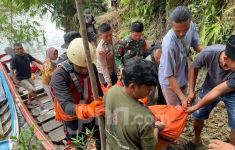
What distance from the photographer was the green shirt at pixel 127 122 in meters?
1.91

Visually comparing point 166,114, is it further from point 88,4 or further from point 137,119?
point 88,4

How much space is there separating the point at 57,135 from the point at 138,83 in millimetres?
3586

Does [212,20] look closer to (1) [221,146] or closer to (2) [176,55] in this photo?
(2) [176,55]

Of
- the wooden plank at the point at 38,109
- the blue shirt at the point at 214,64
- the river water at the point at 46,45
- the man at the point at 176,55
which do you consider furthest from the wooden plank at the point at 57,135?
the river water at the point at 46,45

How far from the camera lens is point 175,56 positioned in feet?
9.86

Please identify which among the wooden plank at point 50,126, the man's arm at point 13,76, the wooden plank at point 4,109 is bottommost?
the wooden plank at point 4,109

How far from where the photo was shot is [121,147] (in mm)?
2082

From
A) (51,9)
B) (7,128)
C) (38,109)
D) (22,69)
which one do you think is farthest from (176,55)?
(51,9)

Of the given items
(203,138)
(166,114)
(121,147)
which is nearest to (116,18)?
(203,138)

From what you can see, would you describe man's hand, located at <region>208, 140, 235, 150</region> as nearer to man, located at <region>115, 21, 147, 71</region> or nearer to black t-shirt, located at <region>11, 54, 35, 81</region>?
man, located at <region>115, 21, 147, 71</region>

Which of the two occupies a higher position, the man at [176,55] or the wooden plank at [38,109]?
the man at [176,55]

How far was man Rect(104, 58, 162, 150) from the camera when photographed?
6.20ft

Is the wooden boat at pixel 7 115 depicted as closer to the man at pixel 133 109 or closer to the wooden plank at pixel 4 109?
the wooden plank at pixel 4 109

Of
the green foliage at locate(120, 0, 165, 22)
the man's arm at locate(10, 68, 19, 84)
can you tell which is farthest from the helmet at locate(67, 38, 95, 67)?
the green foliage at locate(120, 0, 165, 22)
